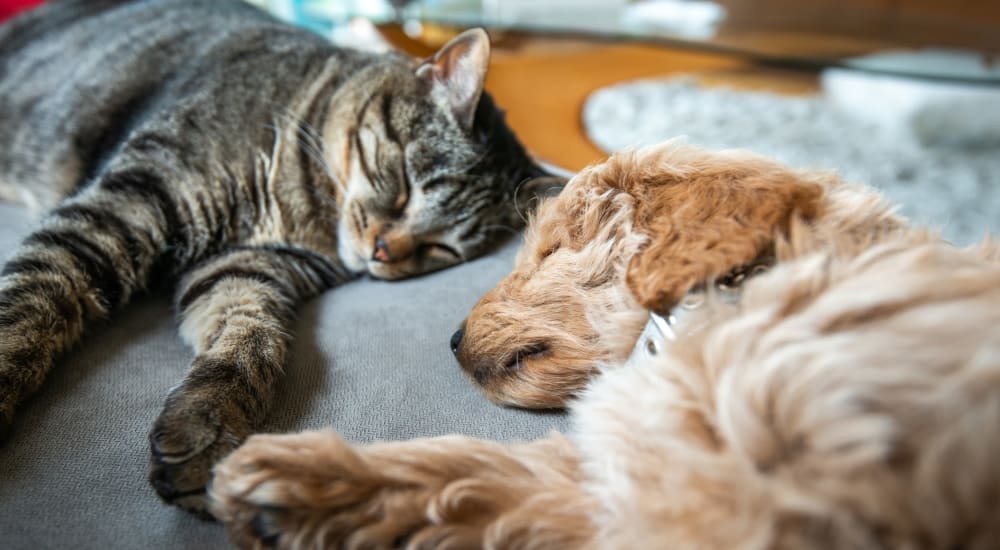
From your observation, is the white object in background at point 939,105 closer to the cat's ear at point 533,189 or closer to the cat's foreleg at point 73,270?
the cat's ear at point 533,189

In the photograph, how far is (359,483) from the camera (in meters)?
0.69

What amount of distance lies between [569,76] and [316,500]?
3604 millimetres

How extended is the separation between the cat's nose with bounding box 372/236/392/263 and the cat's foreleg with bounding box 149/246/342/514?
0.37 feet

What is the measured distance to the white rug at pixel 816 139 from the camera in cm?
251

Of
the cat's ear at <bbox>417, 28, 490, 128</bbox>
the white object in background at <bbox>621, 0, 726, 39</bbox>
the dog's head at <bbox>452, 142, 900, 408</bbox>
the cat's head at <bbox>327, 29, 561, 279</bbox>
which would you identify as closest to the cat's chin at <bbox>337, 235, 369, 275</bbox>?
the cat's head at <bbox>327, 29, 561, 279</bbox>

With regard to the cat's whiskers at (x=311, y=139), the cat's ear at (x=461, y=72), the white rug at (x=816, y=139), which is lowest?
the white rug at (x=816, y=139)

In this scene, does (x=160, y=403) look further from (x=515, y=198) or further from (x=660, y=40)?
(x=660, y=40)

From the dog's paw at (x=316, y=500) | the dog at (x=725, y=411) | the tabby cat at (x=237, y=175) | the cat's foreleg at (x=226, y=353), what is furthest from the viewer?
the tabby cat at (x=237, y=175)

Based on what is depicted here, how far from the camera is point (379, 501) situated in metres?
0.69

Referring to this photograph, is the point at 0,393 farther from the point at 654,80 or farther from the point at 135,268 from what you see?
the point at 654,80

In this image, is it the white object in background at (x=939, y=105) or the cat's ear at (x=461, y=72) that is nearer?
the cat's ear at (x=461, y=72)

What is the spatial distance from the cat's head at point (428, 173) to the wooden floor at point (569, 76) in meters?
0.95

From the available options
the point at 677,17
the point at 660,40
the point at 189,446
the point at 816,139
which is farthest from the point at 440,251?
the point at 677,17

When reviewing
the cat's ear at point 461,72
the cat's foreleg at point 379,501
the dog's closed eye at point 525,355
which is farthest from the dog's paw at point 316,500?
the cat's ear at point 461,72
